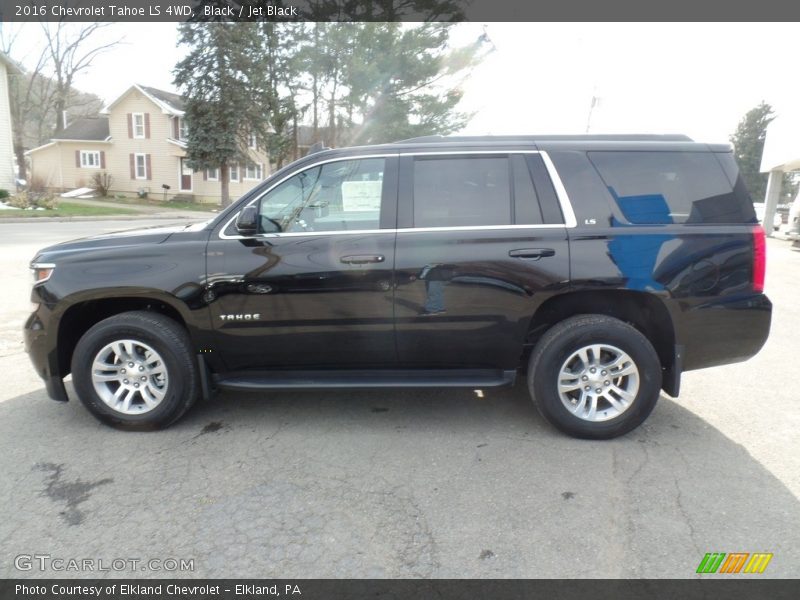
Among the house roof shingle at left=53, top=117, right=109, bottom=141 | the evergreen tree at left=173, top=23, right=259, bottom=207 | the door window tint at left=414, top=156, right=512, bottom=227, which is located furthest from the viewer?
the house roof shingle at left=53, top=117, right=109, bottom=141

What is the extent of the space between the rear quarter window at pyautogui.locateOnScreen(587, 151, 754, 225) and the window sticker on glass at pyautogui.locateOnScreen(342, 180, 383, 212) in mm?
1572

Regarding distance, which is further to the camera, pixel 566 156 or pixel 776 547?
pixel 566 156

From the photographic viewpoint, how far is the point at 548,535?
8.96ft

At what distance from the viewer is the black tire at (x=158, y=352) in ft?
12.4

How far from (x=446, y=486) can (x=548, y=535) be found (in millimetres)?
661

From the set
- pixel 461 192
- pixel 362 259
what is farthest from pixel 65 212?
pixel 461 192

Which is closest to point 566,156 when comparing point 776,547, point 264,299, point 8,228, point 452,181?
point 452,181

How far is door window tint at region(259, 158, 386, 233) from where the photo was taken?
3799 millimetres

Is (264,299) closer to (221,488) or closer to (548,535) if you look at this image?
(221,488)

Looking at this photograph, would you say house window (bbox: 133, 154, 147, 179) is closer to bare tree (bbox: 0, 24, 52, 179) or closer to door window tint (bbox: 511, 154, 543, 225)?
bare tree (bbox: 0, 24, 52, 179)

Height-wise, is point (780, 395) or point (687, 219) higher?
point (687, 219)

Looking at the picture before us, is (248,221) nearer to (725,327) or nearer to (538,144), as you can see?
(538,144)

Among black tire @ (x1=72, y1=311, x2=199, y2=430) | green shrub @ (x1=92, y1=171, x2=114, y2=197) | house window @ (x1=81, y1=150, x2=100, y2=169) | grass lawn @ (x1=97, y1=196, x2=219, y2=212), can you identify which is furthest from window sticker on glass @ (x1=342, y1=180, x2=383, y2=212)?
house window @ (x1=81, y1=150, x2=100, y2=169)

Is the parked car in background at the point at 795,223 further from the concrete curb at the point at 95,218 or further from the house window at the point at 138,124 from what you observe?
the house window at the point at 138,124
